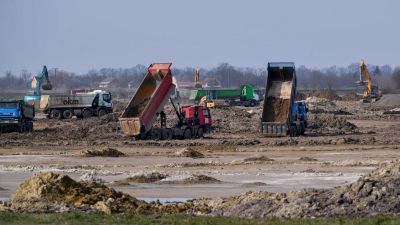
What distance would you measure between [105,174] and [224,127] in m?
31.8

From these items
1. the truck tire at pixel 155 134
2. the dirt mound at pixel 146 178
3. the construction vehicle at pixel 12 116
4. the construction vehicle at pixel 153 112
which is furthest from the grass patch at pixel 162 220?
the construction vehicle at pixel 12 116

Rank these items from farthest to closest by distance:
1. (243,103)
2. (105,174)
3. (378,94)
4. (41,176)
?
(378,94) < (243,103) < (105,174) < (41,176)

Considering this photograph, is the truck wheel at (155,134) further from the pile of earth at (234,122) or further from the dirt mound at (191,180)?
the dirt mound at (191,180)

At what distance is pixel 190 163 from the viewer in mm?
36656

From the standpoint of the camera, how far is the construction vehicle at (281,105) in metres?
52.8

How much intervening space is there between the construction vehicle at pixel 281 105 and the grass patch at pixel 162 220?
34.5m

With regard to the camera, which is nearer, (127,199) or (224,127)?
(127,199)

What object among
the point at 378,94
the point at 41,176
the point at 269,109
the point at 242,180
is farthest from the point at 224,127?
the point at 378,94

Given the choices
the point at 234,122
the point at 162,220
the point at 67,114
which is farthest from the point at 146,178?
the point at 67,114

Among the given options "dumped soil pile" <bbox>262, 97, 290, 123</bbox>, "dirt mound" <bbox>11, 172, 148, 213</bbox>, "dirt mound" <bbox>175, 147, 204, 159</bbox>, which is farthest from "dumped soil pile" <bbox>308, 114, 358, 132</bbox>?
"dirt mound" <bbox>11, 172, 148, 213</bbox>

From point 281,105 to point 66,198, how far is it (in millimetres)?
33206

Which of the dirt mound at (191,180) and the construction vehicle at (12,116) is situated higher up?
the construction vehicle at (12,116)

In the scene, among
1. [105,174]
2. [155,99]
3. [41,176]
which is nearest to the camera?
[41,176]

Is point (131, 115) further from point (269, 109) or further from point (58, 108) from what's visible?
point (58, 108)
